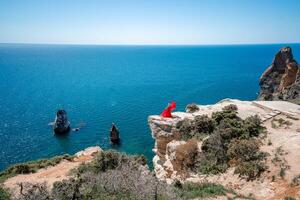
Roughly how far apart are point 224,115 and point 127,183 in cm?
1452

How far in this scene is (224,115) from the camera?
25.0 metres

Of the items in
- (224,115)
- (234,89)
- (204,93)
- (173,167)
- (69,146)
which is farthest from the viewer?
(234,89)

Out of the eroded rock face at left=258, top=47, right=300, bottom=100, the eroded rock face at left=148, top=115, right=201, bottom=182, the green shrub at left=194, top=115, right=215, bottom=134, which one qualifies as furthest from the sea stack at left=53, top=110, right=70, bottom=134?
the eroded rock face at left=258, top=47, right=300, bottom=100

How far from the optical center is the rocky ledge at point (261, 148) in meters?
15.1

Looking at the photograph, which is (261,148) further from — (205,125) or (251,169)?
(205,125)

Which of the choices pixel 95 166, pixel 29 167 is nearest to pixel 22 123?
pixel 29 167

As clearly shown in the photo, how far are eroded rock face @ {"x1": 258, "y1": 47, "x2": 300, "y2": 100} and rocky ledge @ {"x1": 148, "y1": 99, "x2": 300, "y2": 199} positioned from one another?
104 ft

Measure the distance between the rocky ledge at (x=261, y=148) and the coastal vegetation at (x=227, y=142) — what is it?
0.47 metres

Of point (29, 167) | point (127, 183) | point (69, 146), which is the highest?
point (127, 183)

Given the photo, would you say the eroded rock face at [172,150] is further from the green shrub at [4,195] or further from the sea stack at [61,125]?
the sea stack at [61,125]

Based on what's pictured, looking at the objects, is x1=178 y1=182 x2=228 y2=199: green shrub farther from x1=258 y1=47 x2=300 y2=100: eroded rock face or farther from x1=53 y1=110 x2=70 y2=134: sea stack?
x1=258 y1=47 x2=300 y2=100: eroded rock face

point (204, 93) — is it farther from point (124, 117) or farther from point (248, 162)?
point (248, 162)

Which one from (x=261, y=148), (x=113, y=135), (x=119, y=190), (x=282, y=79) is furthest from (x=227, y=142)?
(x=282, y=79)

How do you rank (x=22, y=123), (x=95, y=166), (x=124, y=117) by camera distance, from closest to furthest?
(x=95, y=166) → (x=22, y=123) → (x=124, y=117)
